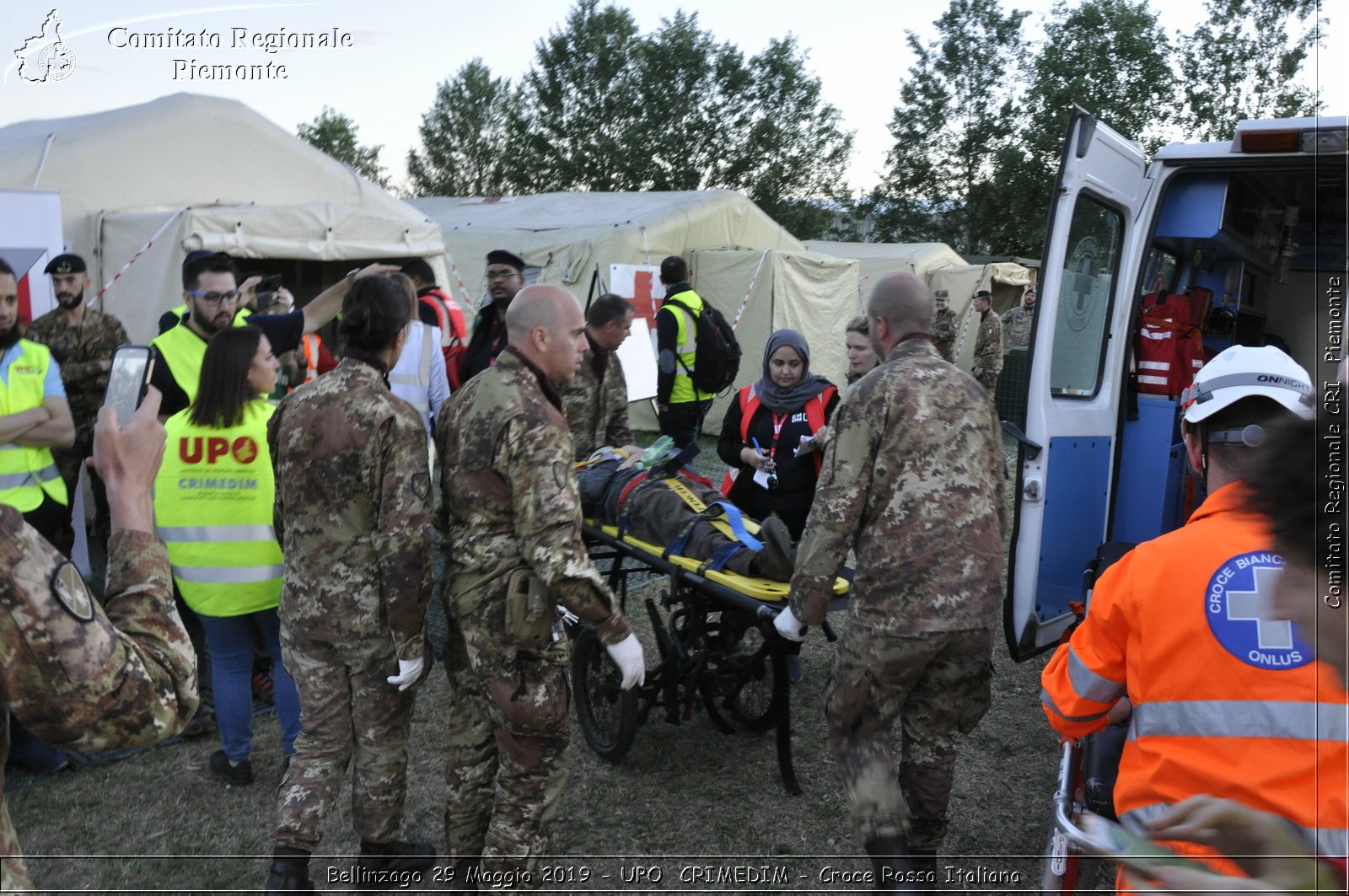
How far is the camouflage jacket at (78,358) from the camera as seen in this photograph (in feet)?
20.0

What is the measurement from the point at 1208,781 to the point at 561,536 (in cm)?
176

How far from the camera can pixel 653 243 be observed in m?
12.7

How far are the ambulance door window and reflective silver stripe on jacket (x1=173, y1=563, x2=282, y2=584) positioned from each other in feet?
11.0

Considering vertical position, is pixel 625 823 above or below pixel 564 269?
below

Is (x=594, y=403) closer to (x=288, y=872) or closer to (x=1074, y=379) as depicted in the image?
(x=1074, y=379)

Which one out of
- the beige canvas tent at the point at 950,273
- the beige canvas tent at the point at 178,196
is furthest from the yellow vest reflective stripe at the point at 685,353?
the beige canvas tent at the point at 950,273

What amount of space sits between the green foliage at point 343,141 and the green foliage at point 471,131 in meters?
2.09

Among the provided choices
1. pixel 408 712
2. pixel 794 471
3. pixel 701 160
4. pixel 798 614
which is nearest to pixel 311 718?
pixel 408 712

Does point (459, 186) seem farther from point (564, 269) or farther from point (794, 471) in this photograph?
point (794, 471)

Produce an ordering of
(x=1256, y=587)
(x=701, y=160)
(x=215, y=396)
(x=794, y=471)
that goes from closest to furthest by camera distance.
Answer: (x=1256, y=587) → (x=215, y=396) → (x=794, y=471) → (x=701, y=160)

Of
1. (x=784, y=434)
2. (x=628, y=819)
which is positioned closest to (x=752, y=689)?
(x=628, y=819)

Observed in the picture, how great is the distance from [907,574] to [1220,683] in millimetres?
1429

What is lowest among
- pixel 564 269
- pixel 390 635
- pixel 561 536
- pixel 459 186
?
pixel 390 635

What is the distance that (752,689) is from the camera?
4.82m
